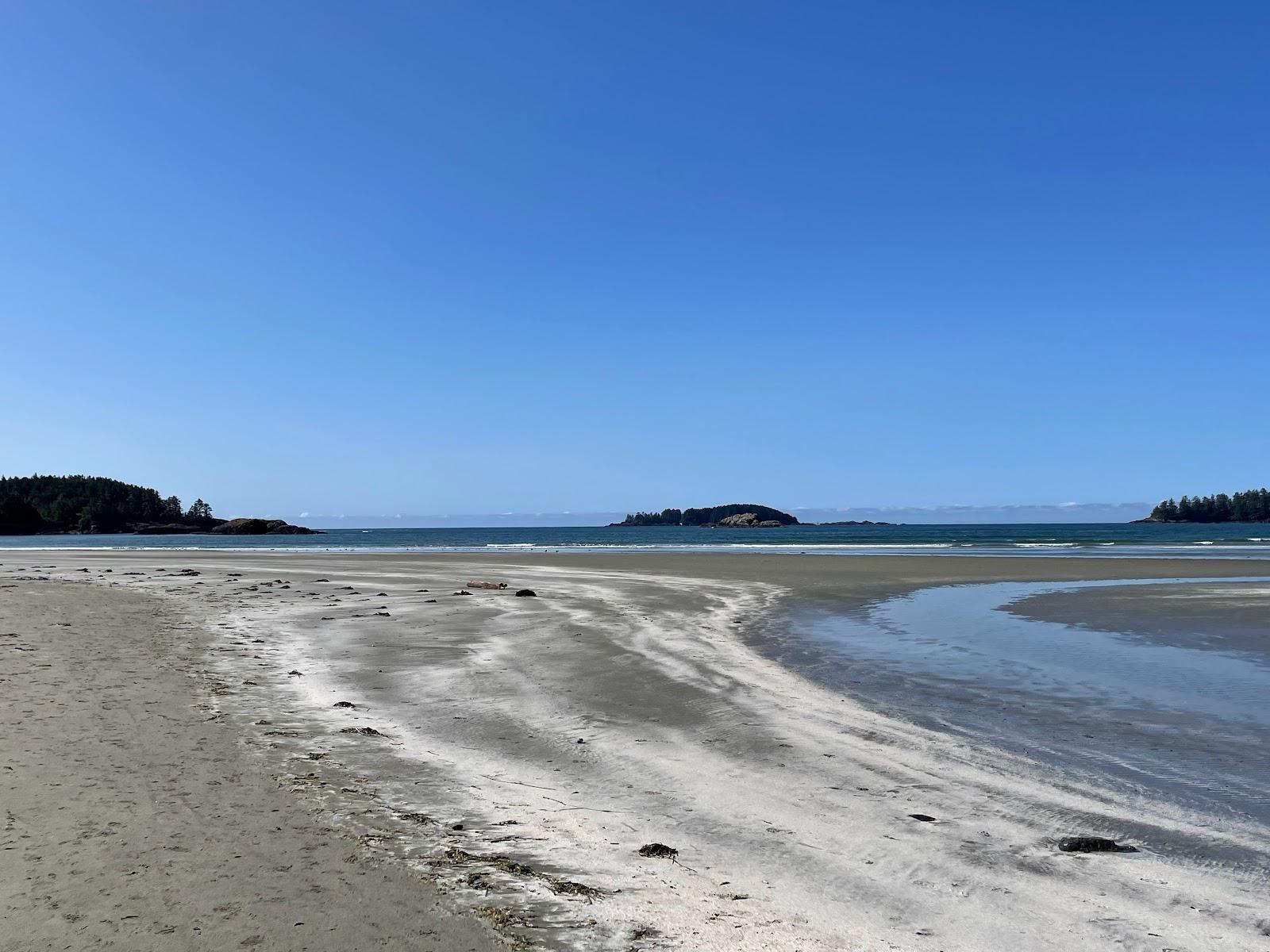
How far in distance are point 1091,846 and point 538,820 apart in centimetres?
364

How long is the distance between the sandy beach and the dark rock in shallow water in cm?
11

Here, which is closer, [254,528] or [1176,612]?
[1176,612]

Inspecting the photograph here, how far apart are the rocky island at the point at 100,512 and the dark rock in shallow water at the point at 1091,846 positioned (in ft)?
555

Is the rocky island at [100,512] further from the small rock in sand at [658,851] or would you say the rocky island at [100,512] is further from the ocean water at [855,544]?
the small rock in sand at [658,851]

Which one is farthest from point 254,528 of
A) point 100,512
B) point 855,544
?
point 855,544

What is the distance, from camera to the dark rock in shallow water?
5.13 m

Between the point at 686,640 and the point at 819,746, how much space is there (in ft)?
25.1

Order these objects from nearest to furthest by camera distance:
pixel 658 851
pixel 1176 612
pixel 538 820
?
1. pixel 658 851
2. pixel 538 820
3. pixel 1176 612

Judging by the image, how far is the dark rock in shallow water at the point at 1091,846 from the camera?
5.13 metres

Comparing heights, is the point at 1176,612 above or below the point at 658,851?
below

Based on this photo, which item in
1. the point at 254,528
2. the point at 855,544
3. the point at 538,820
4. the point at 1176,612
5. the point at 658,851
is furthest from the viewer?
the point at 254,528

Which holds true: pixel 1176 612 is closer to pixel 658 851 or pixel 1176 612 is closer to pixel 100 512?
pixel 658 851

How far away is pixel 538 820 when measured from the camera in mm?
5684

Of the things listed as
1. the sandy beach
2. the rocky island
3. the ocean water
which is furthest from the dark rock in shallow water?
the rocky island
